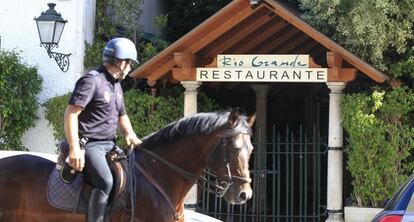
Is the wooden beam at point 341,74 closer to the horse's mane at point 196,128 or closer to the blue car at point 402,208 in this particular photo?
the blue car at point 402,208

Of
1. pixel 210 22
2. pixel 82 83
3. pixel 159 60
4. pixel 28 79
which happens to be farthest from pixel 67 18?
pixel 82 83

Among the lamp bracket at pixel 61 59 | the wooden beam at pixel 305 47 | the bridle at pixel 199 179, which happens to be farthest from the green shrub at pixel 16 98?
the bridle at pixel 199 179

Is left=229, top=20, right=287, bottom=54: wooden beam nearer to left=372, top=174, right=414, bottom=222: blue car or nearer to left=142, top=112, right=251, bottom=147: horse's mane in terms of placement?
left=372, top=174, right=414, bottom=222: blue car

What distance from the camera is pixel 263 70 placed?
1183cm

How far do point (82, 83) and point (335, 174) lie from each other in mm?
6677

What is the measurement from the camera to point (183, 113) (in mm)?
13086

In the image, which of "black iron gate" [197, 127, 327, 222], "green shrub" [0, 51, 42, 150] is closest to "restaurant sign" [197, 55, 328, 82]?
"black iron gate" [197, 127, 327, 222]

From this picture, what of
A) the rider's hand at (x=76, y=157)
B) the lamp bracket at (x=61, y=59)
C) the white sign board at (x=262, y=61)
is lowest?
the rider's hand at (x=76, y=157)

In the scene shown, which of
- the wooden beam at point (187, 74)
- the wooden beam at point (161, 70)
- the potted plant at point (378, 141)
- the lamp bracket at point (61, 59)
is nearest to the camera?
the potted plant at point (378, 141)

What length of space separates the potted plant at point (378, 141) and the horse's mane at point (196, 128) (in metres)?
5.82

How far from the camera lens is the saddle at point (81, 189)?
19.5 feet

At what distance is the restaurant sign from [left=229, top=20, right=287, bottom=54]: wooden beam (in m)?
0.66

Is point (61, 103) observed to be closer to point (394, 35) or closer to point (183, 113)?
point (183, 113)

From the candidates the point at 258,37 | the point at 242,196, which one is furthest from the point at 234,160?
the point at 258,37
